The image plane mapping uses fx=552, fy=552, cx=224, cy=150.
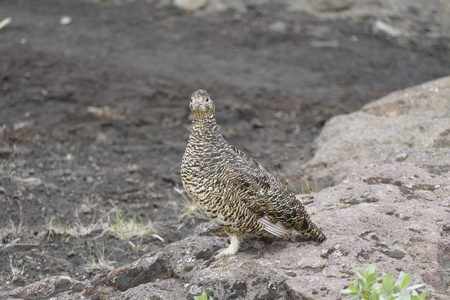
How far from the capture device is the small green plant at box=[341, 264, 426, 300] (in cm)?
296

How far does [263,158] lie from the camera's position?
8.41 meters

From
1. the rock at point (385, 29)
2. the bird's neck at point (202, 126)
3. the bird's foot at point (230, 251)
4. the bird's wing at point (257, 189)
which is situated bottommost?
the rock at point (385, 29)

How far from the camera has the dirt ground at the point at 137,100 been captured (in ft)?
21.0

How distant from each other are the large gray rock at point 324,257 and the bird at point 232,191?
18 centimetres

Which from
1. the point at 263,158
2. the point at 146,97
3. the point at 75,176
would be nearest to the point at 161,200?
the point at 75,176

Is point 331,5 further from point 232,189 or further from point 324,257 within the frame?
point 324,257

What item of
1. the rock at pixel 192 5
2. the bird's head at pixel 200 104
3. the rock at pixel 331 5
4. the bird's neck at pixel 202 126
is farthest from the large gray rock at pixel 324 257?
the rock at pixel 192 5

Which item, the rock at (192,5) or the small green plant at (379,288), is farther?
the rock at (192,5)

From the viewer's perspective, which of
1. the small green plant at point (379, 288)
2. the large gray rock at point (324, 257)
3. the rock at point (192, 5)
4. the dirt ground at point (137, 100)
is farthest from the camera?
the rock at point (192, 5)

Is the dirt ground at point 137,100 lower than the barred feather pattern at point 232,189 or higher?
lower

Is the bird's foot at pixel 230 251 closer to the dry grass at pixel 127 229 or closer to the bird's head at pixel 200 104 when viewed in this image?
the bird's head at pixel 200 104

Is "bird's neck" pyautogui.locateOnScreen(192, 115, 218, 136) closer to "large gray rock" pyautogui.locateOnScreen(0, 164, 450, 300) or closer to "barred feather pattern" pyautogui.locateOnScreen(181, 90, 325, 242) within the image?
"barred feather pattern" pyautogui.locateOnScreen(181, 90, 325, 242)

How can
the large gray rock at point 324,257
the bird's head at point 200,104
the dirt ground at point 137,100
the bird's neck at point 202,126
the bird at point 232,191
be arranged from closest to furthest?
the large gray rock at point 324,257
the bird at point 232,191
the bird's head at point 200,104
the bird's neck at point 202,126
the dirt ground at point 137,100

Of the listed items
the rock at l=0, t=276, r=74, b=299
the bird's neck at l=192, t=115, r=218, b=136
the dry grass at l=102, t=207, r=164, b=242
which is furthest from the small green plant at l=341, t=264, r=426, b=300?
the dry grass at l=102, t=207, r=164, b=242
